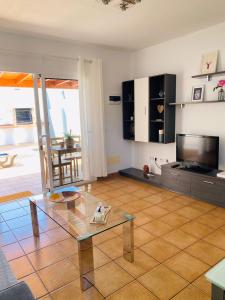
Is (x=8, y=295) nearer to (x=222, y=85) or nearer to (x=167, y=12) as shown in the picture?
(x=167, y=12)

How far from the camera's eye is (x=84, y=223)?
6.60 ft

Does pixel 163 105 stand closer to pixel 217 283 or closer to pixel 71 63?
pixel 71 63

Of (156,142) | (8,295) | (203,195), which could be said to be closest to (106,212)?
(8,295)

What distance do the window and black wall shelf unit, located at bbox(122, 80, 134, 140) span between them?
5.18 m

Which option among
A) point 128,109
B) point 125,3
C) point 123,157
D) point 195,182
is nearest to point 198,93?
point 195,182

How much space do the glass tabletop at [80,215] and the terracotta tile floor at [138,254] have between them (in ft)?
1.26

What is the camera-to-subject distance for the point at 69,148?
4332 millimetres

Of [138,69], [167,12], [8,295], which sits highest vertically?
[167,12]

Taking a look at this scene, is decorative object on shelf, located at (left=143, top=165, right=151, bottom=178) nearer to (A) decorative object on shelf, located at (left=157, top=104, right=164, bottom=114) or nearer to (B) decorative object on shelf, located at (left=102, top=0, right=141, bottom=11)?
(A) decorative object on shelf, located at (left=157, top=104, right=164, bottom=114)

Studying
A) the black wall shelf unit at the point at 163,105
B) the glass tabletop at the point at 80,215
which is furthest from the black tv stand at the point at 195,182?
the glass tabletop at the point at 80,215

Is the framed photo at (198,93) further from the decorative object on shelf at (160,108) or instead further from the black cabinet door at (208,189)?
the black cabinet door at (208,189)

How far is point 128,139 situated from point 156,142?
0.73 metres

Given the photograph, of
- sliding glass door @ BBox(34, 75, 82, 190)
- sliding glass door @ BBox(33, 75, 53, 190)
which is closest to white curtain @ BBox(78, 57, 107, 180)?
sliding glass door @ BBox(34, 75, 82, 190)

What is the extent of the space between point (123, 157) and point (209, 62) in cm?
239
